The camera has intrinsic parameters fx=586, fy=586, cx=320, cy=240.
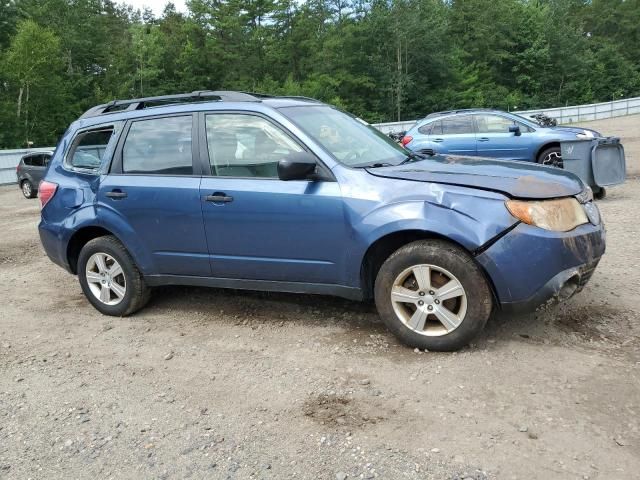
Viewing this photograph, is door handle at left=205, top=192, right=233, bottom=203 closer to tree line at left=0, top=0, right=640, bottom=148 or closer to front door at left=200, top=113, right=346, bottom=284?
front door at left=200, top=113, right=346, bottom=284

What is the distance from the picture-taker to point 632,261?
5.73 metres

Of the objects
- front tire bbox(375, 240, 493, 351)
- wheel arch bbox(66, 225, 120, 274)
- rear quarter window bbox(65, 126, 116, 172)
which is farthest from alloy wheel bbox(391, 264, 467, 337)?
rear quarter window bbox(65, 126, 116, 172)

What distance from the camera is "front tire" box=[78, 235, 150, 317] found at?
5047mm

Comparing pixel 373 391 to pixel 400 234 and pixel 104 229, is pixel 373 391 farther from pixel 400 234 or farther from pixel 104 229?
pixel 104 229

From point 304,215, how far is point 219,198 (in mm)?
725

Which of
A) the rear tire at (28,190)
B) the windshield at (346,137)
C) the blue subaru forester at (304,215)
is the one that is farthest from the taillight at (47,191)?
the rear tire at (28,190)

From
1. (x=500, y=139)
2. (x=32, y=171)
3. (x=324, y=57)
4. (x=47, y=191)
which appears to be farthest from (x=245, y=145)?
(x=324, y=57)

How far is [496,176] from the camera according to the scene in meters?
3.95

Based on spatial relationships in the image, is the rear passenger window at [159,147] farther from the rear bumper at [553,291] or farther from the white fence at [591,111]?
the white fence at [591,111]

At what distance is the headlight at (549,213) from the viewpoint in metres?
3.68

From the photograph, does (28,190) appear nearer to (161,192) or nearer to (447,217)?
(161,192)

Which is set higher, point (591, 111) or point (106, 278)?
point (591, 111)

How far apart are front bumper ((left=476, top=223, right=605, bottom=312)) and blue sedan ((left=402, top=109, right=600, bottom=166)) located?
7.72 meters

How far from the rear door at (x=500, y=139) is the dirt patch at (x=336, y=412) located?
916cm
